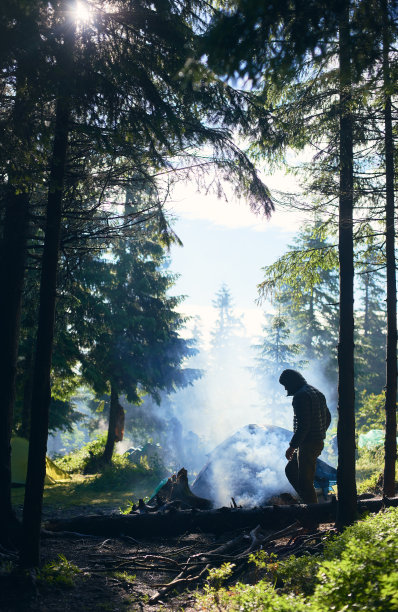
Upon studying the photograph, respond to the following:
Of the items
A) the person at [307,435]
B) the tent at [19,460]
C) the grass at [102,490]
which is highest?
the person at [307,435]

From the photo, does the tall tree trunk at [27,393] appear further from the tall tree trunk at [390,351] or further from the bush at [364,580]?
the bush at [364,580]

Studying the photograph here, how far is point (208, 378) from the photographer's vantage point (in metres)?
65.5

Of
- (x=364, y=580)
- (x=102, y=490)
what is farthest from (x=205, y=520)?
(x=102, y=490)

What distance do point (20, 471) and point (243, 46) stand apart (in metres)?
14.3

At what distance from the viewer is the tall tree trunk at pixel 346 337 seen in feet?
22.2

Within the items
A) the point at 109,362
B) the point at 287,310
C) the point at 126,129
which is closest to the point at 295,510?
the point at 126,129

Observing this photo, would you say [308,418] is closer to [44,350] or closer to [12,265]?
[44,350]

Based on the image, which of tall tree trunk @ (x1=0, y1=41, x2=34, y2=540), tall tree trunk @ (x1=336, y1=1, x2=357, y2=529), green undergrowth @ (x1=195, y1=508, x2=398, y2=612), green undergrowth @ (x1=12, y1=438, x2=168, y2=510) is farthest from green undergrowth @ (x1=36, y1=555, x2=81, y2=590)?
green undergrowth @ (x1=12, y1=438, x2=168, y2=510)

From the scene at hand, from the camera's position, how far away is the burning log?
7258 millimetres

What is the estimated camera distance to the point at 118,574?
5871mm

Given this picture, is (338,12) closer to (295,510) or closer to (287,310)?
(295,510)

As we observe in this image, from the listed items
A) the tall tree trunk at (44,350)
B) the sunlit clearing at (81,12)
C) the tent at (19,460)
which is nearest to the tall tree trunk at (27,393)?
the tent at (19,460)

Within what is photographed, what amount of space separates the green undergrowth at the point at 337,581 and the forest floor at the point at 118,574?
54 cm

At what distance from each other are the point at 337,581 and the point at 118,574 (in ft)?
11.3
